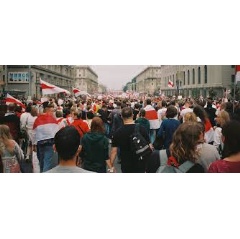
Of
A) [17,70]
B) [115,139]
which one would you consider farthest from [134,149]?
[17,70]

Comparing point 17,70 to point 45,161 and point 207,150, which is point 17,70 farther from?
point 207,150

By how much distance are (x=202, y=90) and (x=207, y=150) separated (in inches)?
2279

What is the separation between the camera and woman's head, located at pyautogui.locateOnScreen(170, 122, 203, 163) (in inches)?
148

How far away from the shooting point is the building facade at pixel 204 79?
172 feet

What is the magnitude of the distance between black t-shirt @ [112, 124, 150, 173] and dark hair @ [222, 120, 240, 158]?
2.31 m

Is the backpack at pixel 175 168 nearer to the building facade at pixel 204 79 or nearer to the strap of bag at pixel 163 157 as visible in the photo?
the strap of bag at pixel 163 157

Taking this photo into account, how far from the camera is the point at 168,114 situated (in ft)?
26.3

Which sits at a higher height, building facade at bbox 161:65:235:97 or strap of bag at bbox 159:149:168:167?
building facade at bbox 161:65:235:97

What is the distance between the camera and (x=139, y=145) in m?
6.04

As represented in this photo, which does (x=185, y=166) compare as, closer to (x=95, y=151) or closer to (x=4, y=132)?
(x=95, y=151)

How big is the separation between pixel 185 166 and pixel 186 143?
0.85 feet

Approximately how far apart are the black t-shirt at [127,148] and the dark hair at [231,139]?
231cm

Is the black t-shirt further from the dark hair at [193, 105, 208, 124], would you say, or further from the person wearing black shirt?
the dark hair at [193, 105, 208, 124]

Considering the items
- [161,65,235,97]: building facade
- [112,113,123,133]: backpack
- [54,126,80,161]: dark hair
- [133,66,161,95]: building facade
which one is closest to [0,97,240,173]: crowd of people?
[54,126,80,161]: dark hair
